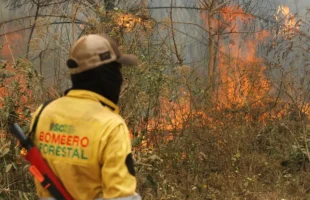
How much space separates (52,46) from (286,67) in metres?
4.85

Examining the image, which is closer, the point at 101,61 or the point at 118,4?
the point at 101,61

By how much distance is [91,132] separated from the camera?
2084 mm

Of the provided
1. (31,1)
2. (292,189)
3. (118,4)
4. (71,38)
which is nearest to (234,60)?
(118,4)

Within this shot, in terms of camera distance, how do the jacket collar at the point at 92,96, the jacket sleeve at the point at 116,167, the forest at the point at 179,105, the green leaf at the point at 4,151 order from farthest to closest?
1. the forest at the point at 179,105
2. the green leaf at the point at 4,151
3. the jacket collar at the point at 92,96
4. the jacket sleeve at the point at 116,167

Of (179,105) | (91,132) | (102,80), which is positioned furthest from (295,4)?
(91,132)

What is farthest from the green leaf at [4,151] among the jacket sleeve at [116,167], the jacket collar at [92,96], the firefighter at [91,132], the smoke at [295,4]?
the smoke at [295,4]

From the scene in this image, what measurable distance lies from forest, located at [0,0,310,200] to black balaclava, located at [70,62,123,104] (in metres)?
2.70

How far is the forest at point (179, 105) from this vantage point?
5.49 metres

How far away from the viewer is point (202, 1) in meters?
13.7

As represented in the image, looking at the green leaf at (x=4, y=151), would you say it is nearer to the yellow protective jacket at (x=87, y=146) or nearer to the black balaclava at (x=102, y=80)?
the yellow protective jacket at (x=87, y=146)

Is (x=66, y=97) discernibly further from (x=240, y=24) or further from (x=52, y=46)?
(x=240, y=24)

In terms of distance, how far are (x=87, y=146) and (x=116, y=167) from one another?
0.17 meters

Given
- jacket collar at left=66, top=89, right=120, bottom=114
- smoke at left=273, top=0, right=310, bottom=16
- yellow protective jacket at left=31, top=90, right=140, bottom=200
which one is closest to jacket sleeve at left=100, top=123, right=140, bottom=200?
yellow protective jacket at left=31, top=90, right=140, bottom=200

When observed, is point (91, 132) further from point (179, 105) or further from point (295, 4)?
point (295, 4)
